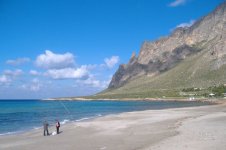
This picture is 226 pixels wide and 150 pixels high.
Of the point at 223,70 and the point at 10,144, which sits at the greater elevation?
the point at 223,70

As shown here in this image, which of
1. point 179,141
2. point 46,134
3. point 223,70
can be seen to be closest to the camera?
point 179,141

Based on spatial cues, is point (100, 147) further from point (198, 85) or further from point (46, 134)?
point (198, 85)

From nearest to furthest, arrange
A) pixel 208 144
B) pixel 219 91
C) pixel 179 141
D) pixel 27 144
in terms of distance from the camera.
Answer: pixel 208 144
pixel 179 141
pixel 27 144
pixel 219 91

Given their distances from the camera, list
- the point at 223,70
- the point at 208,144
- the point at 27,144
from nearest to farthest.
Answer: the point at 208,144 → the point at 27,144 → the point at 223,70

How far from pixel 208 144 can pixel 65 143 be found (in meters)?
12.6

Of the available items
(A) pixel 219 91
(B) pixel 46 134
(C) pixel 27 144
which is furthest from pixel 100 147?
(A) pixel 219 91

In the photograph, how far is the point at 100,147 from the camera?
26.1 meters

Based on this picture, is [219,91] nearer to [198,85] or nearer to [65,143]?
[198,85]

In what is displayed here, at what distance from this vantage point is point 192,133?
28734mm

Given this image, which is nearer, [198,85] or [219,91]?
[219,91]

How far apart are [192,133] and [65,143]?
35.7 feet

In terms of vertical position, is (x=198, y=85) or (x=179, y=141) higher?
(x=198, y=85)

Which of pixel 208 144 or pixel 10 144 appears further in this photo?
pixel 10 144

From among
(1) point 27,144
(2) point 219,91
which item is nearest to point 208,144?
(1) point 27,144
